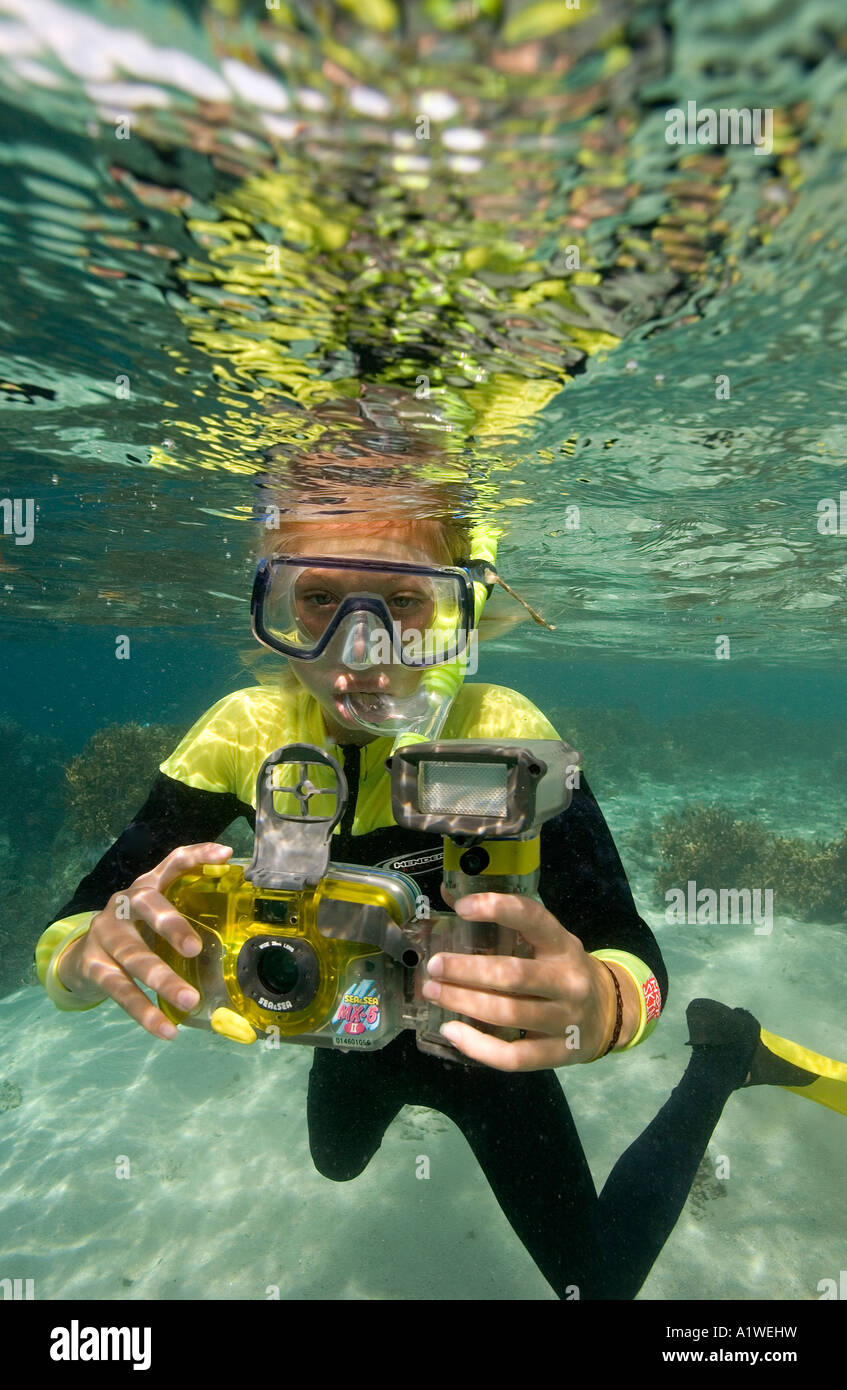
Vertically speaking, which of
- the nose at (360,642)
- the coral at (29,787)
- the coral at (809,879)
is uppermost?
the nose at (360,642)

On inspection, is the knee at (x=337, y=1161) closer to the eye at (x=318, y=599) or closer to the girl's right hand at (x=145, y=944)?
the girl's right hand at (x=145, y=944)

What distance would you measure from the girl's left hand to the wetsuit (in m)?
1.28

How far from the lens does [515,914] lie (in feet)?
6.47

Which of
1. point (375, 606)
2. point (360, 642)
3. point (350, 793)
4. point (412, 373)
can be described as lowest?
point (350, 793)

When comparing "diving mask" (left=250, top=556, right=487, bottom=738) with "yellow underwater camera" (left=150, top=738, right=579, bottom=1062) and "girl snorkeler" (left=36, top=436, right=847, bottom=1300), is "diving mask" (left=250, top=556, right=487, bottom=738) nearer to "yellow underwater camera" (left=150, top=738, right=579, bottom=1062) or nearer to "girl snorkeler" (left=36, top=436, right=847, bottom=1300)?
"girl snorkeler" (left=36, top=436, right=847, bottom=1300)

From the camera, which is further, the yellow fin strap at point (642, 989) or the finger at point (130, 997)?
the yellow fin strap at point (642, 989)

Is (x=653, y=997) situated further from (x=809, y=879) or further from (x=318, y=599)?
(x=809, y=879)

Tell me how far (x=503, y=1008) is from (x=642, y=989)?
1.02 metres

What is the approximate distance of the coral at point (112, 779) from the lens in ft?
47.7

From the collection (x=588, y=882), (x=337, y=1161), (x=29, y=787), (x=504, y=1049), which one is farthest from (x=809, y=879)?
(x=29, y=787)

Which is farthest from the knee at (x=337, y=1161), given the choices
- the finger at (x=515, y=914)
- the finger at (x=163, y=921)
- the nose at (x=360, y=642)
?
the finger at (x=515, y=914)

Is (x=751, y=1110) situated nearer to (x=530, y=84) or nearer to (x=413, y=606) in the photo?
(x=413, y=606)

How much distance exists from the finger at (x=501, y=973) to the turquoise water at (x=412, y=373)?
315 centimetres
